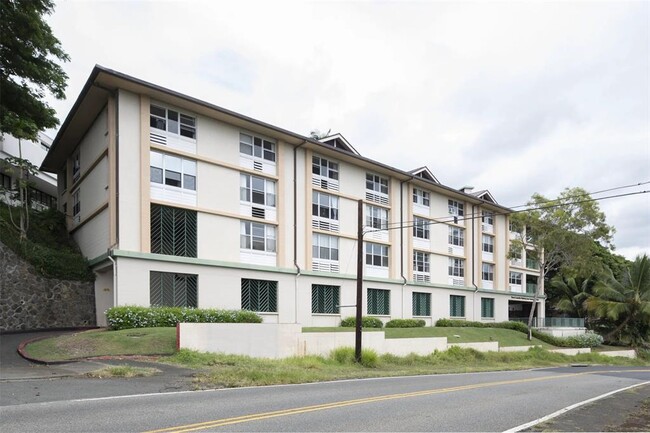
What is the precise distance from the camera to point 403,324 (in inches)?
1457

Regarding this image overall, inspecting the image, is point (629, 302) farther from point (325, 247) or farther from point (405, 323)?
point (325, 247)

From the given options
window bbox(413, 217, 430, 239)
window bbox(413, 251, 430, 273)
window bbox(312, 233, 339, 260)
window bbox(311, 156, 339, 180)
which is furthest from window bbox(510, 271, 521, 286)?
window bbox(311, 156, 339, 180)

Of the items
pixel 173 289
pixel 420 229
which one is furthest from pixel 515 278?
pixel 173 289

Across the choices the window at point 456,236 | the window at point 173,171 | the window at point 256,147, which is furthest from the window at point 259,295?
the window at point 456,236

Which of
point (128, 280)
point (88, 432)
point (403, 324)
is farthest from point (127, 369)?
point (403, 324)

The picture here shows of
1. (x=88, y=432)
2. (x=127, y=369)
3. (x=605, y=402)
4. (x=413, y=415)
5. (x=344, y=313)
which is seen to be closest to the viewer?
(x=88, y=432)

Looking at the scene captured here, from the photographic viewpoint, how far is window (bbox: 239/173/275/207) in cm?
2974

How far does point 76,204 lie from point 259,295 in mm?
12242

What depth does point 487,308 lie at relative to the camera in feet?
159

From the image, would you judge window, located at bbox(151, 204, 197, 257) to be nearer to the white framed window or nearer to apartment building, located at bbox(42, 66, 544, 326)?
apartment building, located at bbox(42, 66, 544, 326)

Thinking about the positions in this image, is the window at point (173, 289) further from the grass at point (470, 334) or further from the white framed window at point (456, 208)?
the white framed window at point (456, 208)

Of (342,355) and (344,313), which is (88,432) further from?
(344,313)

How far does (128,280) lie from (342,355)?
9834 millimetres

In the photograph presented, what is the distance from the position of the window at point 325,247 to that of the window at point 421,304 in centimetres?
882
